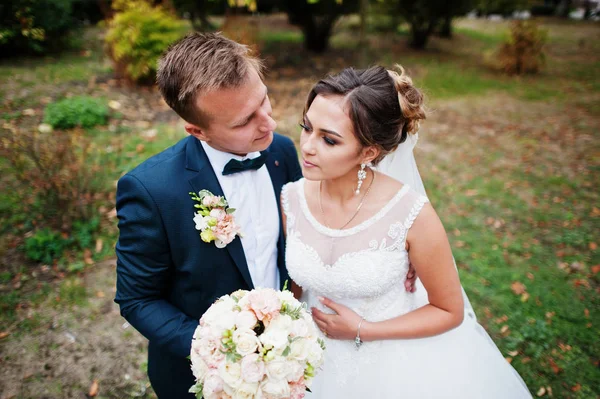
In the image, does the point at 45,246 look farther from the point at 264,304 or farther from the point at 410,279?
the point at 410,279

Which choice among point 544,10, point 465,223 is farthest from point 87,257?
point 544,10

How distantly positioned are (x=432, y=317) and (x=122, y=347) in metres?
2.95

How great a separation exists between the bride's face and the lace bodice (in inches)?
13.6

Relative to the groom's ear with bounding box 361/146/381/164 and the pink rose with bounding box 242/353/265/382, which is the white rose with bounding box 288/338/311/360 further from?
the groom's ear with bounding box 361/146/381/164

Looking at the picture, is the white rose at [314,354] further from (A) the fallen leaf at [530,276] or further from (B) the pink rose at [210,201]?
(A) the fallen leaf at [530,276]

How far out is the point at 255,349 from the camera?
1467 mm

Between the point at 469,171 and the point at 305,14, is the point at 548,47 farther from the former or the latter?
the point at 469,171

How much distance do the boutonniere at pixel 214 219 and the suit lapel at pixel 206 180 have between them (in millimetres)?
72

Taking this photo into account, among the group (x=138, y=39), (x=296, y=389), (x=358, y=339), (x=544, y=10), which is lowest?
(x=358, y=339)

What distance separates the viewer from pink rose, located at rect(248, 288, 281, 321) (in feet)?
5.06

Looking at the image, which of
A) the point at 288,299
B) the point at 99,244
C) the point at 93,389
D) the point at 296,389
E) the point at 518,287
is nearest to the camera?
the point at 296,389

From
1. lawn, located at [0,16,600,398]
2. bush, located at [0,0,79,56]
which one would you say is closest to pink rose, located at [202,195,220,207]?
lawn, located at [0,16,600,398]

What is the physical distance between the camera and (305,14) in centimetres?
1339

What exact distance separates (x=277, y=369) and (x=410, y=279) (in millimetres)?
1210
